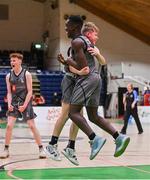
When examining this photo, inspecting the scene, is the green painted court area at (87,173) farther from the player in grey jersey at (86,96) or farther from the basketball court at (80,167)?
the player in grey jersey at (86,96)

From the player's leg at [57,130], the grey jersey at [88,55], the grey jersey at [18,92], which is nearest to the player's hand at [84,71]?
the grey jersey at [88,55]

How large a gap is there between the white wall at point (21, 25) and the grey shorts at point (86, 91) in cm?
2655

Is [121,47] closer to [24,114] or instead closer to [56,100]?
[56,100]

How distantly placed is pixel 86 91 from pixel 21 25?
27.2m

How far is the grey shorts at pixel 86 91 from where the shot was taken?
6.47 metres

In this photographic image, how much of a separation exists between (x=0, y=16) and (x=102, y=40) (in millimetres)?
7144

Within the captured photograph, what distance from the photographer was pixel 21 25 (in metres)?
33.1

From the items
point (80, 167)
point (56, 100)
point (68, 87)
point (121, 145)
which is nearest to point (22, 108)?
point (68, 87)

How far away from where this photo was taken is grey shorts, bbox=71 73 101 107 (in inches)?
255

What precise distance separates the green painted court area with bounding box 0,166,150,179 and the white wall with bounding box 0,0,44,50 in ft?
86.0

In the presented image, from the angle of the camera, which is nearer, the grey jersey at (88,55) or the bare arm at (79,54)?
the bare arm at (79,54)

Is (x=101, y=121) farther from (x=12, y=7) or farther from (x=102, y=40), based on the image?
(x=12, y=7)

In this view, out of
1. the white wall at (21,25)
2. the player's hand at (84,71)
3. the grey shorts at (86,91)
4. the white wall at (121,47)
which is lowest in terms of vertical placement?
the grey shorts at (86,91)

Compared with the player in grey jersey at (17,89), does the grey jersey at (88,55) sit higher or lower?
higher
